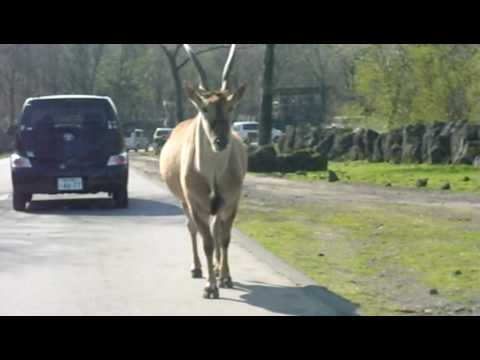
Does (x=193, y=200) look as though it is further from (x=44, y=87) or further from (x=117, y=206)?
(x=44, y=87)

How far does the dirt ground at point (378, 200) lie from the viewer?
1002 centimetres

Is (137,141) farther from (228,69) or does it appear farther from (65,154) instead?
(228,69)

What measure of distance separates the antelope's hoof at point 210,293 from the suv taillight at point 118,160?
9.37 metres

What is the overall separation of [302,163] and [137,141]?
41.2 metres

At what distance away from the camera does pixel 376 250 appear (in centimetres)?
1261

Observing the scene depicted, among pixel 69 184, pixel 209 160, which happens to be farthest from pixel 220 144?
pixel 69 184

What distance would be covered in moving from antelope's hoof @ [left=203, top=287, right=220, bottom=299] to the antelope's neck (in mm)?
1108

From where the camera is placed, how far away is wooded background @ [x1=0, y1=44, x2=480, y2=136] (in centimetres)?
3738

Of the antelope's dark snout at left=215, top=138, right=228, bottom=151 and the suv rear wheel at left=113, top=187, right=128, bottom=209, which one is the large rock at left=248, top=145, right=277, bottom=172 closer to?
the suv rear wheel at left=113, top=187, right=128, bottom=209

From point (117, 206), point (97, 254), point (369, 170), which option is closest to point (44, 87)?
point (369, 170)

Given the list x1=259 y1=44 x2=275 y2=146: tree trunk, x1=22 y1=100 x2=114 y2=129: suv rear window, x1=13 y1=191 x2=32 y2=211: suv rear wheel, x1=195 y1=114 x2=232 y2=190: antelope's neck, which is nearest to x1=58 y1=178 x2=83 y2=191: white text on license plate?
x1=13 y1=191 x2=32 y2=211: suv rear wheel
